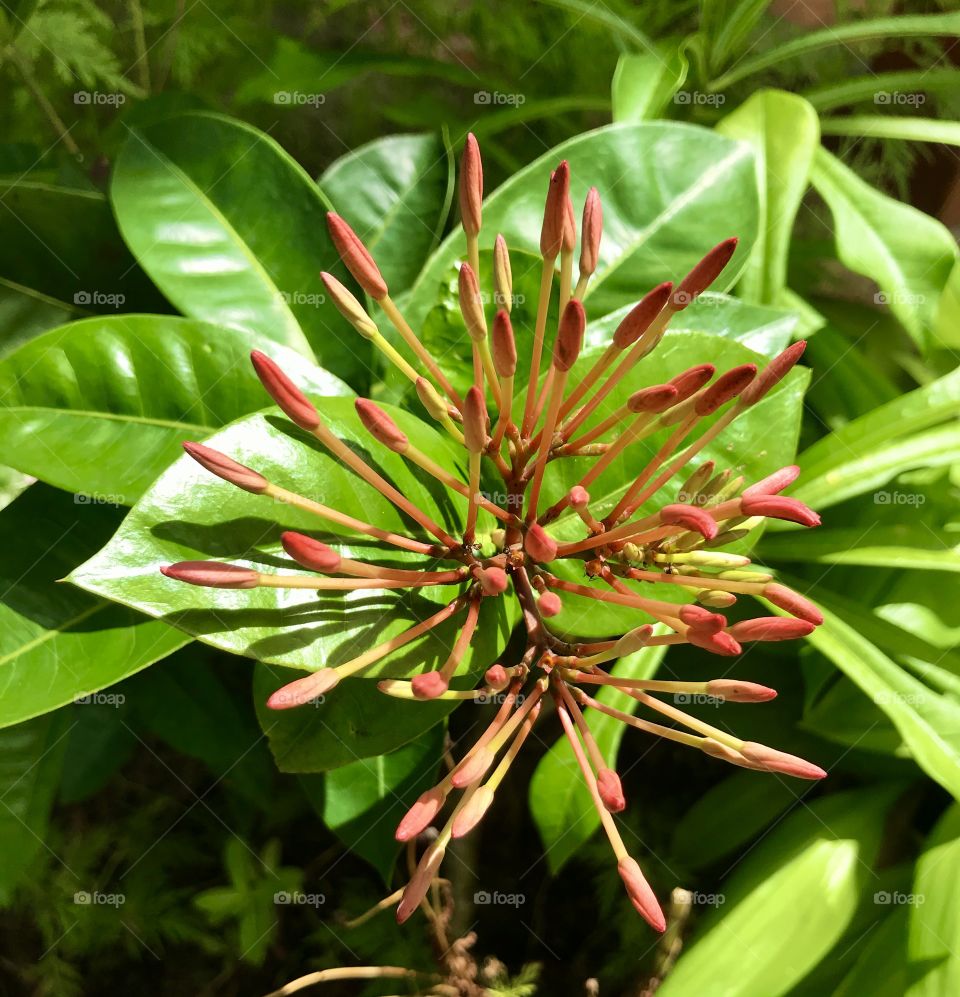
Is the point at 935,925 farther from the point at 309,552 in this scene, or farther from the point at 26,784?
the point at 26,784

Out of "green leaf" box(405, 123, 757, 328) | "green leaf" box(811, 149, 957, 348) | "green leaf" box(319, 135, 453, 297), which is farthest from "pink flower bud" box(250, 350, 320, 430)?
"green leaf" box(811, 149, 957, 348)

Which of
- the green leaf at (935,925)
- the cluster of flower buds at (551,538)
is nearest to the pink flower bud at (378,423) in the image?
the cluster of flower buds at (551,538)

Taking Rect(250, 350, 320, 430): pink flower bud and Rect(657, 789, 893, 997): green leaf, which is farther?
Rect(657, 789, 893, 997): green leaf

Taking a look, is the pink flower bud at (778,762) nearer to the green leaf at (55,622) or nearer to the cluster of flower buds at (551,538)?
the cluster of flower buds at (551,538)

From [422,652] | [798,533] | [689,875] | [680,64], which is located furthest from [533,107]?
[689,875]

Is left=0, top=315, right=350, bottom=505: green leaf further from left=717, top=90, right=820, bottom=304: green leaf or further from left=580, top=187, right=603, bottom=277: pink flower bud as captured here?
left=717, top=90, right=820, bottom=304: green leaf

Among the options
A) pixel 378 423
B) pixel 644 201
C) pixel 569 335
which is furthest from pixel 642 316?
pixel 644 201

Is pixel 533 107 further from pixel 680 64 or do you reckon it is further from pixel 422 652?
pixel 422 652
